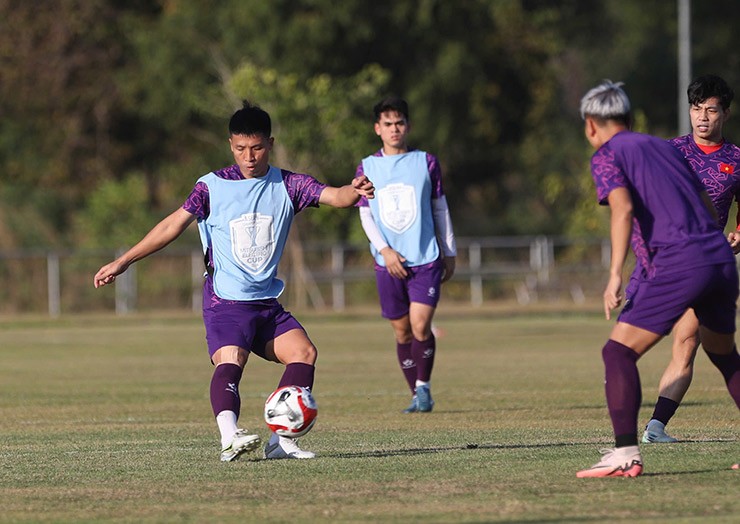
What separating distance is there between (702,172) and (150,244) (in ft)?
11.4

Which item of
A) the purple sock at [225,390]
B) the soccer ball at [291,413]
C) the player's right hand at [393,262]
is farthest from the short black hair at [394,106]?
the soccer ball at [291,413]

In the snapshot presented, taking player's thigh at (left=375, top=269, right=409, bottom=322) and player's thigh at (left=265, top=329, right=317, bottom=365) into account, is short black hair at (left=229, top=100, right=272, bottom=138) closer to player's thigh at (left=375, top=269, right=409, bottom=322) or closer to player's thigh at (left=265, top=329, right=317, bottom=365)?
player's thigh at (left=265, top=329, right=317, bottom=365)

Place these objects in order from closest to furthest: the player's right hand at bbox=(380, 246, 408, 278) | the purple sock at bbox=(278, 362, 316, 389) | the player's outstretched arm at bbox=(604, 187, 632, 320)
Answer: the player's outstretched arm at bbox=(604, 187, 632, 320) → the purple sock at bbox=(278, 362, 316, 389) → the player's right hand at bbox=(380, 246, 408, 278)

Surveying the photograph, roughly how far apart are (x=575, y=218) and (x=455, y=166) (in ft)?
20.7

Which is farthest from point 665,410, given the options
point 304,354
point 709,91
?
point 304,354

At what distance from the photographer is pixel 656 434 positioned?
32.2 feet

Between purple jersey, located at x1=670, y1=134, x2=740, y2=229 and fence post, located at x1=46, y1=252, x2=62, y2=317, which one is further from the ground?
purple jersey, located at x1=670, y1=134, x2=740, y2=229

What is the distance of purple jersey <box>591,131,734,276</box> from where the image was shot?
787 cm

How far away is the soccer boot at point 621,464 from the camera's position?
7949mm

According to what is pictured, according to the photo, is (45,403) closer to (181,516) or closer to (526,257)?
(181,516)

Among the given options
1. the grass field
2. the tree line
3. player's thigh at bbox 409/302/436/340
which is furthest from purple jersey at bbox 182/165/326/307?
the tree line

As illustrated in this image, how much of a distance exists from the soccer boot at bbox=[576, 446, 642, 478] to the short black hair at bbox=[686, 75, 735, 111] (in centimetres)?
280

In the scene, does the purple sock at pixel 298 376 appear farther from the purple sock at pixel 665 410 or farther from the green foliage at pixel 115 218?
the green foliage at pixel 115 218

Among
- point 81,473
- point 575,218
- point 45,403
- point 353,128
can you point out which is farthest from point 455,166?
point 81,473
